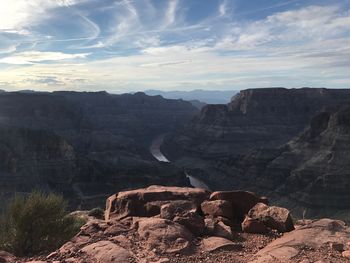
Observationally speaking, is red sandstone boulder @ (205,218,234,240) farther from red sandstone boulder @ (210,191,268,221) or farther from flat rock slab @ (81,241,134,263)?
flat rock slab @ (81,241,134,263)

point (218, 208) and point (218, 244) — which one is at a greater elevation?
point (218, 208)

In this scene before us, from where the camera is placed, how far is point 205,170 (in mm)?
155375

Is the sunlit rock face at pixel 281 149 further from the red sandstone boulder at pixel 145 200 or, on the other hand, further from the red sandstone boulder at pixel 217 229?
the red sandstone boulder at pixel 217 229

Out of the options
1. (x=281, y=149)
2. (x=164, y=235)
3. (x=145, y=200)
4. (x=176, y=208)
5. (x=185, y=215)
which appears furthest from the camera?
(x=281, y=149)

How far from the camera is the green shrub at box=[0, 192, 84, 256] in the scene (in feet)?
57.2

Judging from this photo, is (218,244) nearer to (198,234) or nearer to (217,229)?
(198,234)

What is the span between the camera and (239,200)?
61.6 ft

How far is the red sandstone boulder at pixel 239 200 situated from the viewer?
18578 mm

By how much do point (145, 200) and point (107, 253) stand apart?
17.7ft

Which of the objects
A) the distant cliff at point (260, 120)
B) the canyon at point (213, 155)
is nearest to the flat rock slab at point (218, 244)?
the canyon at point (213, 155)

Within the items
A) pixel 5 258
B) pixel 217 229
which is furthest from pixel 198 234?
pixel 5 258

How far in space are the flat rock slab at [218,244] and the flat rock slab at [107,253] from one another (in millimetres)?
2361

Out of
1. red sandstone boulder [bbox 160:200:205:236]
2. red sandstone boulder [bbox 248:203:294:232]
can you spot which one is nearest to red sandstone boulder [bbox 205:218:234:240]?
red sandstone boulder [bbox 160:200:205:236]

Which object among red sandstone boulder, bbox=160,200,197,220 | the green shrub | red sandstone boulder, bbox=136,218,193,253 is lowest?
the green shrub
